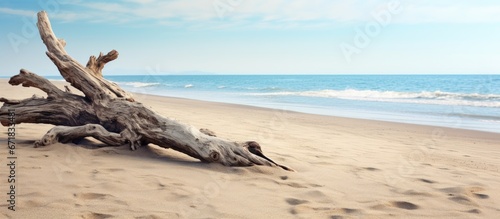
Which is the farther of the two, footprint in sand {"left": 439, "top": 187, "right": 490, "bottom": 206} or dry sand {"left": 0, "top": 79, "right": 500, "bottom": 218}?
footprint in sand {"left": 439, "top": 187, "right": 490, "bottom": 206}

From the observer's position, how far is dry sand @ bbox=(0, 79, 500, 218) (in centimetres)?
367

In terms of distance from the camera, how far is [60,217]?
325 centimetres

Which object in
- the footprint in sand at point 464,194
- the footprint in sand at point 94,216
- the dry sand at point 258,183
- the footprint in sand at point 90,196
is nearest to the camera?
the footprint in sand at point 94,216

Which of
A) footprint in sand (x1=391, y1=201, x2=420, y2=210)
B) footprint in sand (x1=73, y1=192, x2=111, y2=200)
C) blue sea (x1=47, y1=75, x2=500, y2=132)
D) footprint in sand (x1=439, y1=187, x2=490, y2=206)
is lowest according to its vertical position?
footprint in sand (x1=73, y1=192, x2=111, y2=200)

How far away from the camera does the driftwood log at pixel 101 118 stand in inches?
215

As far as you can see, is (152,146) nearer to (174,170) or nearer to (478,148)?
(174,170)

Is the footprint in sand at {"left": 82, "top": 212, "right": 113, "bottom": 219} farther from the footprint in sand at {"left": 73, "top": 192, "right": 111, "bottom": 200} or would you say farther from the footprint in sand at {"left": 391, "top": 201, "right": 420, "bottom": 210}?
the footprint in sand at {"left": 391, "top": 201, "right": 420, "bottom": 210}

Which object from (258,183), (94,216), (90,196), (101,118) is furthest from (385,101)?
(94,216)

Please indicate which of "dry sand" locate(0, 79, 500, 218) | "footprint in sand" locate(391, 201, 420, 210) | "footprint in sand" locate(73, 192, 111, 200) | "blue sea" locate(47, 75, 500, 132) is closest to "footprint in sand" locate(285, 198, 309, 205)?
"dry sand" locate(0, 79, 500, 218)

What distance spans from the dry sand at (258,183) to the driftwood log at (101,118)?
7.4 inches

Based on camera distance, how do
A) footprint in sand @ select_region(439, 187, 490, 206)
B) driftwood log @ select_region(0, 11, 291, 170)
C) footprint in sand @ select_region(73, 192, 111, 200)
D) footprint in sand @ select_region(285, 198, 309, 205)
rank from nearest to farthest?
footprint in sand @ select_region(73, 192, 111, 200) → footprint in sand @ select_region(285, 198, 309, 205) → footprint in sand @ select_region(439, 187, 490, 206) → driftwood log @ select_region(0, 11, 291, 170)

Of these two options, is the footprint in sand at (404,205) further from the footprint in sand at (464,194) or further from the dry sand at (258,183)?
the footprint in sand at (464,194)

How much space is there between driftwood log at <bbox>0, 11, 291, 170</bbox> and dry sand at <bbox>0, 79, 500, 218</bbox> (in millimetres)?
188

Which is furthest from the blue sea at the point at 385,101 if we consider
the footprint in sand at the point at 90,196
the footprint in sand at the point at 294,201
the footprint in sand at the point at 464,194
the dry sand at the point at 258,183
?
the footprint in sand at the point at 90,196
